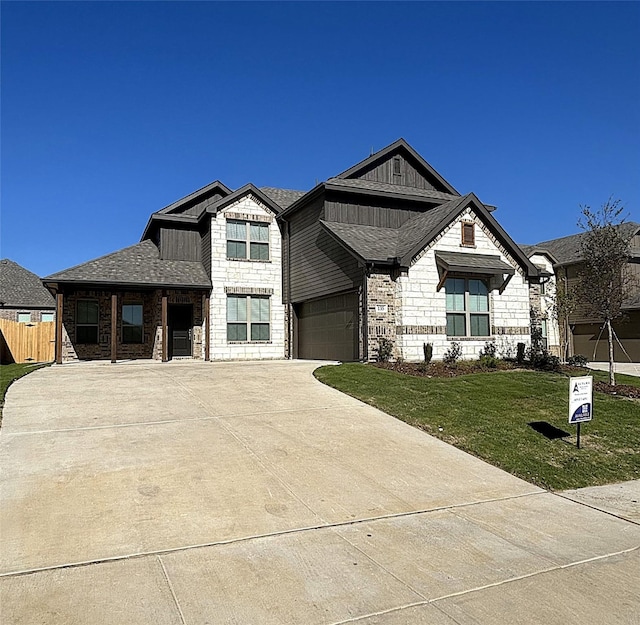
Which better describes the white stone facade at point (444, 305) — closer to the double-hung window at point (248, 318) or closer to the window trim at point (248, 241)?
the double-hung window at point (248, 318)

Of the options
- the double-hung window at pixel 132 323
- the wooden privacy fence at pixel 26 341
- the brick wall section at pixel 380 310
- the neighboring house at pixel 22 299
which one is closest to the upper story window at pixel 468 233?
the brick wall section at pixel 380 310

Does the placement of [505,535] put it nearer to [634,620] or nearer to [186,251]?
[634,620]

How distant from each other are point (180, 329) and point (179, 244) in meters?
3.71

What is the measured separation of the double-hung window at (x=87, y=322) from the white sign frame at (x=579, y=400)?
60.7ft

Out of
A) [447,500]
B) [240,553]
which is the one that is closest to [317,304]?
[447,500]

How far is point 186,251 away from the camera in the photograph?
24.0m

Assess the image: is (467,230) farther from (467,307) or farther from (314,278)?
(314,278)

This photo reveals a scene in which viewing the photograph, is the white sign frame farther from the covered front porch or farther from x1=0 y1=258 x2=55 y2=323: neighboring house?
x1=0 y1=258 x2=55 y2=323: neighboring house

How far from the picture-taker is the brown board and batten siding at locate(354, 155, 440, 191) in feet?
73.2

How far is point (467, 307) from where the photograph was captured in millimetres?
18469

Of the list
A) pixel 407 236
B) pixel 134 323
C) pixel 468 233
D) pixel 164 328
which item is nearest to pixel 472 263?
pixel 468 233

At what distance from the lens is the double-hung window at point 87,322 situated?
2195cm

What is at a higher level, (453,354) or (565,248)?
(565,248)

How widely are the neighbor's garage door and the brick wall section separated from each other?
114 centimetres
